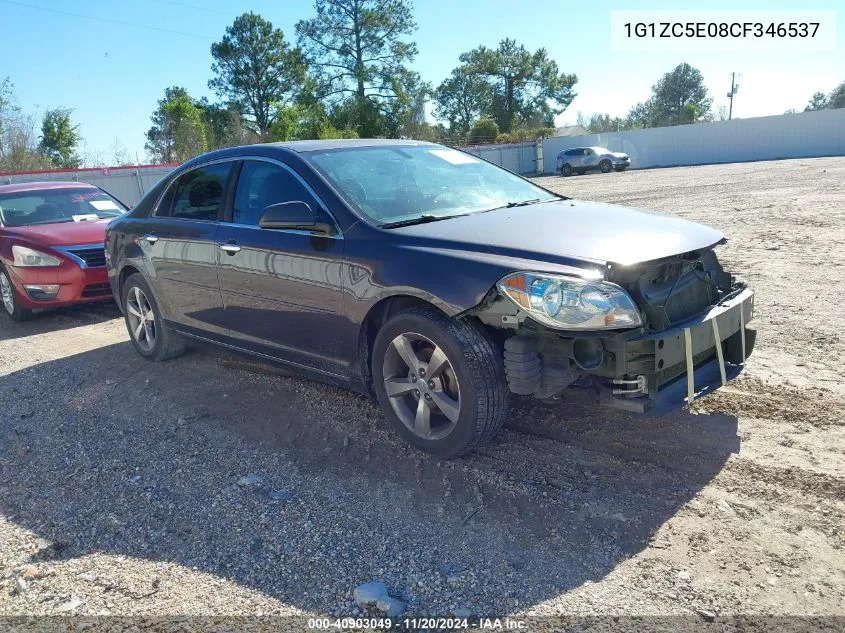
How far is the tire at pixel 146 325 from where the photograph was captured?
19.0 feet

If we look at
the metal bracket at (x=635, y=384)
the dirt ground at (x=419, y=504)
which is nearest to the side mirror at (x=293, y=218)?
the dirt ground at (x=419, y=504)

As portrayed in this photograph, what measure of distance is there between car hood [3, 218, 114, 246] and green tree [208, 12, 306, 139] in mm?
49747

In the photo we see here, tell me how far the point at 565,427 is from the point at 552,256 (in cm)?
122

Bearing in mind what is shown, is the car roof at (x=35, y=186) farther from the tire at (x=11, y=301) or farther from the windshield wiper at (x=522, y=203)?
the windshield wiper at (x=522, y=203)

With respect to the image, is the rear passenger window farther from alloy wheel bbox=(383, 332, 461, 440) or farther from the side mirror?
alloy wheel bbox=(383, 332, 461, 440)

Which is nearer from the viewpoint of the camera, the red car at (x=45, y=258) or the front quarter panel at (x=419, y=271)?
the front quarter panel at (x=419, y=271)

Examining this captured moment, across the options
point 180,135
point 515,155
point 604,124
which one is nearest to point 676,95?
point 604,124

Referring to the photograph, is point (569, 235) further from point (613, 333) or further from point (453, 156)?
point (453, 156)

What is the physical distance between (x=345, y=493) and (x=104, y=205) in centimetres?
724

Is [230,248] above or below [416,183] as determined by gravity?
below

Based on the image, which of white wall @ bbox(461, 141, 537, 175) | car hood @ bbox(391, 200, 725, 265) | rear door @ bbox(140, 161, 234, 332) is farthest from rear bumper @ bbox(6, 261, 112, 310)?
white wall @ bbox(461, 141, 537, 175)

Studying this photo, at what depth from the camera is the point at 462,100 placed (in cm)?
7175

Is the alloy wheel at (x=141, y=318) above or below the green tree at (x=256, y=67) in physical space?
below

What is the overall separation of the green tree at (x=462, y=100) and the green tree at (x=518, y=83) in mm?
911
